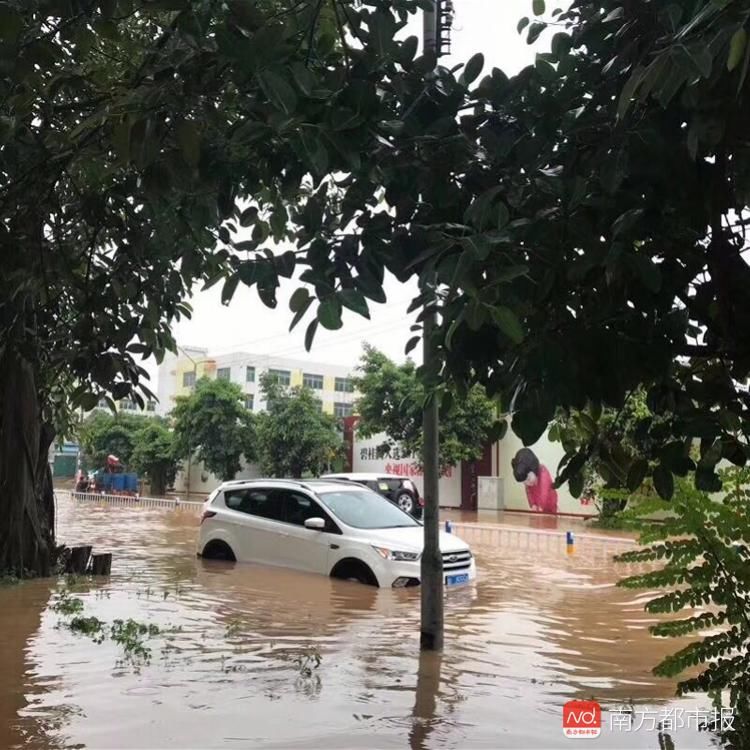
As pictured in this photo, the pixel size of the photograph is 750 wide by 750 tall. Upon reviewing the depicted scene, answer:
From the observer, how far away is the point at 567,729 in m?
4.75

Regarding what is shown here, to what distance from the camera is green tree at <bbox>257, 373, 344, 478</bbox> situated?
1297 inches

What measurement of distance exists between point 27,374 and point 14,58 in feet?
27.3

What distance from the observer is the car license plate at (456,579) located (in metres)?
10.2

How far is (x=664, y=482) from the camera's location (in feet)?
9.25

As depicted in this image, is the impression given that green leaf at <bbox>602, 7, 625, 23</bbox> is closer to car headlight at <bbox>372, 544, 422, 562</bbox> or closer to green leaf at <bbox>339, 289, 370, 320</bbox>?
green leaf at <bbox>339, 289, 370, 320</bbox>

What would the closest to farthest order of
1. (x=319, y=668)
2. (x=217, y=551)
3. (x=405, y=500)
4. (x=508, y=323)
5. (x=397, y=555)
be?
(x=508, y=323) → (x=319, y=668) → (x=397, y=555) → (x=217, y=551) → (x=405, y=500)

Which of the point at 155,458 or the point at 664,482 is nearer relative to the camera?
the point at 664,482

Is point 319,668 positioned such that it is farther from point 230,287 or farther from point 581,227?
point 581,227

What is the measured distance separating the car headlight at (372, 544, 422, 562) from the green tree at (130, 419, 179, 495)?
2877 centimetres

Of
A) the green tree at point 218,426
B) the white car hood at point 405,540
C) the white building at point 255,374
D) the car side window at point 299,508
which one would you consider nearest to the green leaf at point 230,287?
the white car hood at point 405,540

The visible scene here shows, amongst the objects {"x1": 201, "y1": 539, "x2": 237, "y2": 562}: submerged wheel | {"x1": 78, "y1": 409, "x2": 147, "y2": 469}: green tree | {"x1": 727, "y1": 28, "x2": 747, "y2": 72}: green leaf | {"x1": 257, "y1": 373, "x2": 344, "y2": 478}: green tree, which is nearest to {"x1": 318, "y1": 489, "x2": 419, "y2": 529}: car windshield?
{"x1": 201, "y1": 539, "x2": 237, "y2": 562}: submerged wheel

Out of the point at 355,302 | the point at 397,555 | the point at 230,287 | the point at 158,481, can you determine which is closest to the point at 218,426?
the point at 158,481

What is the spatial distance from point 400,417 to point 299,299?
26645 mm

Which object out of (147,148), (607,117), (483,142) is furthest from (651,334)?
(147,148)
